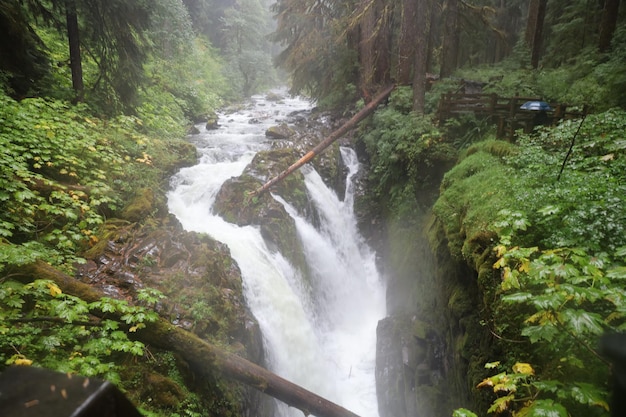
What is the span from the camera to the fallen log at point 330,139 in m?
11.3

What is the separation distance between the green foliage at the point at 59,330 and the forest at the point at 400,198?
0.08 ft

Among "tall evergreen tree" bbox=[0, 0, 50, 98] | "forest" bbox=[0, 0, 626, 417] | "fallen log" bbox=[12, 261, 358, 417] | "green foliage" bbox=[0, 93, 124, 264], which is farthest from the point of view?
"tall evergreen tree" bbox=[0, 0, 50, 98]

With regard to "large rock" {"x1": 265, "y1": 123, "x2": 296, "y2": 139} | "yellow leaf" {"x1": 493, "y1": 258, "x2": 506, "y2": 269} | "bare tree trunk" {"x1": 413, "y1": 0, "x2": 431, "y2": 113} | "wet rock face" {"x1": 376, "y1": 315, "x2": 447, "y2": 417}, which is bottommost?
"wet rock face" {"x1": 376, "y1": 315, "x2": 447, "y2": 417}

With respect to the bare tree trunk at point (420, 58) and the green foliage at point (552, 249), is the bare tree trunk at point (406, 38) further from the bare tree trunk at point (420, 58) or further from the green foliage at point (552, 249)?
the green foliage at point (552, 249)

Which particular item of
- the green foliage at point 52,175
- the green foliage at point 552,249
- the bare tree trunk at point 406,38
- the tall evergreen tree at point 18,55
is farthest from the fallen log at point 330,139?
the tall evergreen tree at point 18,55

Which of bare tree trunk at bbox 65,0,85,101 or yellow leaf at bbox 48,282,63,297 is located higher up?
bare tree trunk at bbox 65,0,85,101

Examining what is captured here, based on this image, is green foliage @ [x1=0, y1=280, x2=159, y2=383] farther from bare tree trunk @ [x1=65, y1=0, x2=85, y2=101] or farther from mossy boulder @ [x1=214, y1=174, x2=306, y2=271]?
bare tree trunk @ [x1=65, y1=0, x2=85, y2=101]

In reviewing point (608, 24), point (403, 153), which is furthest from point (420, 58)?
point (608, 24)

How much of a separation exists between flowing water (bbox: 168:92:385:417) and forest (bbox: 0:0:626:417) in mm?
1244

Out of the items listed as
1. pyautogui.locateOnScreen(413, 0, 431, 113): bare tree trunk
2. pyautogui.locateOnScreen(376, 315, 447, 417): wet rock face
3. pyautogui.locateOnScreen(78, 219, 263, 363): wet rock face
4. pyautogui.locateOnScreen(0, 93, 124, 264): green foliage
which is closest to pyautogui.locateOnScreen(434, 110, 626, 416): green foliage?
pyautogui.locateOnScreen(376, 315, 447, 417): wet rock face

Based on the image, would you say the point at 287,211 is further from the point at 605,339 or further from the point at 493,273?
the point at 605,339

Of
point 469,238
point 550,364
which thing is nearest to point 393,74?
point 469,238

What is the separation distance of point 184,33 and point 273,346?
2278 centimetres

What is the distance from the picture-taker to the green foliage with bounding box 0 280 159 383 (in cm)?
333
